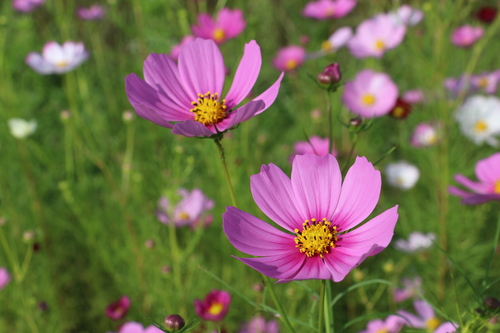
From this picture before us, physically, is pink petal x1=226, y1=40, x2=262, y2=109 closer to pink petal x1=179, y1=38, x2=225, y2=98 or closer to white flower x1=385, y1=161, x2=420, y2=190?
pink petal x1=179, y1=38, x2=225, y2=98

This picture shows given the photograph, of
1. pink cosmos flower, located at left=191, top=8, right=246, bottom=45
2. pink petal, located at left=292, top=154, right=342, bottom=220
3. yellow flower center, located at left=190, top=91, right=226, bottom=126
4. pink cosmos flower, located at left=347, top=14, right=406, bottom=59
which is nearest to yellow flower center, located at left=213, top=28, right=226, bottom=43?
pink cosmos flower, located at left=191, top=8, right=246, bottom=45

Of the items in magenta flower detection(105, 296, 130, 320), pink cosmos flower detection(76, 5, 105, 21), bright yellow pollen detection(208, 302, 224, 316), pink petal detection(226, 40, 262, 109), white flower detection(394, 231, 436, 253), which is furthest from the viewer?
pink cosmos flower detection(76, 5, 105, 21)

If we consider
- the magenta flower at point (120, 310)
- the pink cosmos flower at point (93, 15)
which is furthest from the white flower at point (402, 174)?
the pink cosmos flower at point (93, 15)

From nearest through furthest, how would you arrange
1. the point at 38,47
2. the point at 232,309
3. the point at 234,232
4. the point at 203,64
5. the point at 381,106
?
the point at 234,232
the point at 203,64
the point at 232,309
the point at 381,106
the point at 38,47

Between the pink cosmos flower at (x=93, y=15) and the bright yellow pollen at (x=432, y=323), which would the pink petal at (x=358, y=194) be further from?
the pink cosmos flower at (x=93, y=15)

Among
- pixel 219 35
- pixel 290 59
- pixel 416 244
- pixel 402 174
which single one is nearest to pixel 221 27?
pixel 219 35

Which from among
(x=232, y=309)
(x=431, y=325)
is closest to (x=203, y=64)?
(x=431, y=325)

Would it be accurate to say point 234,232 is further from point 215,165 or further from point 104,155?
point 104,155
